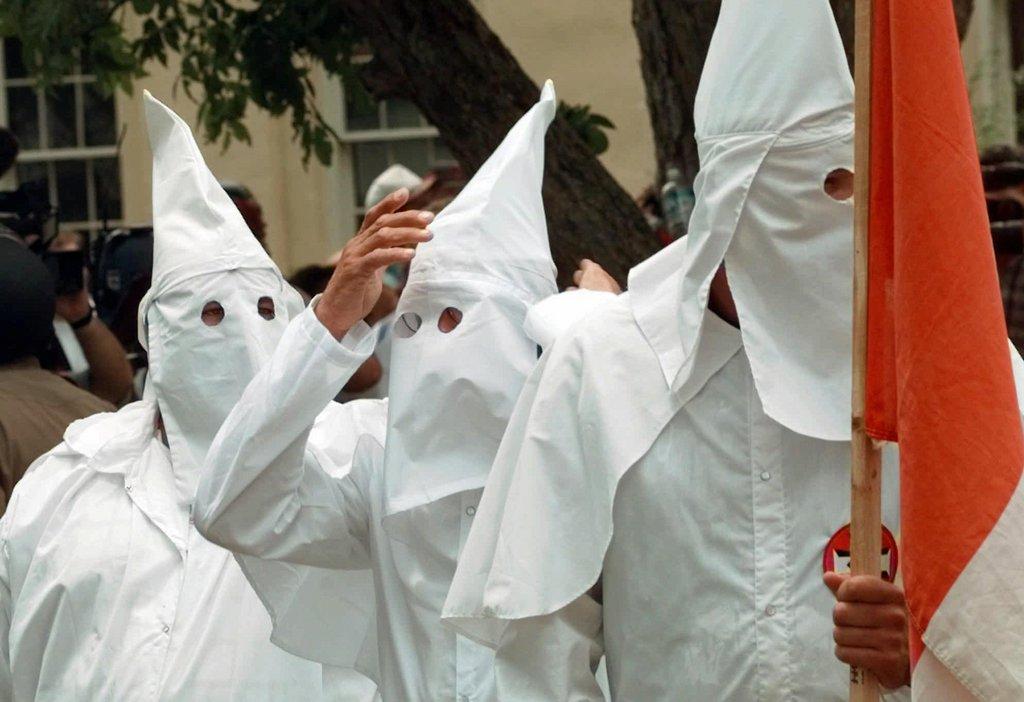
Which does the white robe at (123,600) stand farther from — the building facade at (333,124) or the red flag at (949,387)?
the building facade at (333,124)

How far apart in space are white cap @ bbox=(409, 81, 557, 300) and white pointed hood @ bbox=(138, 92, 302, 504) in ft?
1.88

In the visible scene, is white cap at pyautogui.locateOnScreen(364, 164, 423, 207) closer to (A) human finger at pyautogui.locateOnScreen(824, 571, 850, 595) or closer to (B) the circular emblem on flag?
(B) the circular emblem on flag

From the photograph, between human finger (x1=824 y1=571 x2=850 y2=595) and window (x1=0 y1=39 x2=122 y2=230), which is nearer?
human finger (x1=824 y1=571 x2=850 y2=595)

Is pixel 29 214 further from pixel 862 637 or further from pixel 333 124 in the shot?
pixel 333 124

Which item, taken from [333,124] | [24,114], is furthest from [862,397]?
[24,114]

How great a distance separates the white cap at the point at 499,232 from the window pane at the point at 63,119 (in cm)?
1015

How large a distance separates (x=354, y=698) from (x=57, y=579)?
697mm

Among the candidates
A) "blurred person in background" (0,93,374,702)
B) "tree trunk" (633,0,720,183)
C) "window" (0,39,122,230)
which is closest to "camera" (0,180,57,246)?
"tree trunk" (633,0,720,183)

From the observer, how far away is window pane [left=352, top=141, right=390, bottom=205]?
45.7ft

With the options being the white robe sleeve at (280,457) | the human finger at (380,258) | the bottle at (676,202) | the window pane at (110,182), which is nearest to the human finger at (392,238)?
the human finger at (380,258)

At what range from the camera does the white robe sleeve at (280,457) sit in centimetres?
416

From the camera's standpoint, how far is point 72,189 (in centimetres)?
1441

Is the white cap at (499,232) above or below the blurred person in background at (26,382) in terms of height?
above

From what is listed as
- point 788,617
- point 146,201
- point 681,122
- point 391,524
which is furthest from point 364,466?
point 146,201
